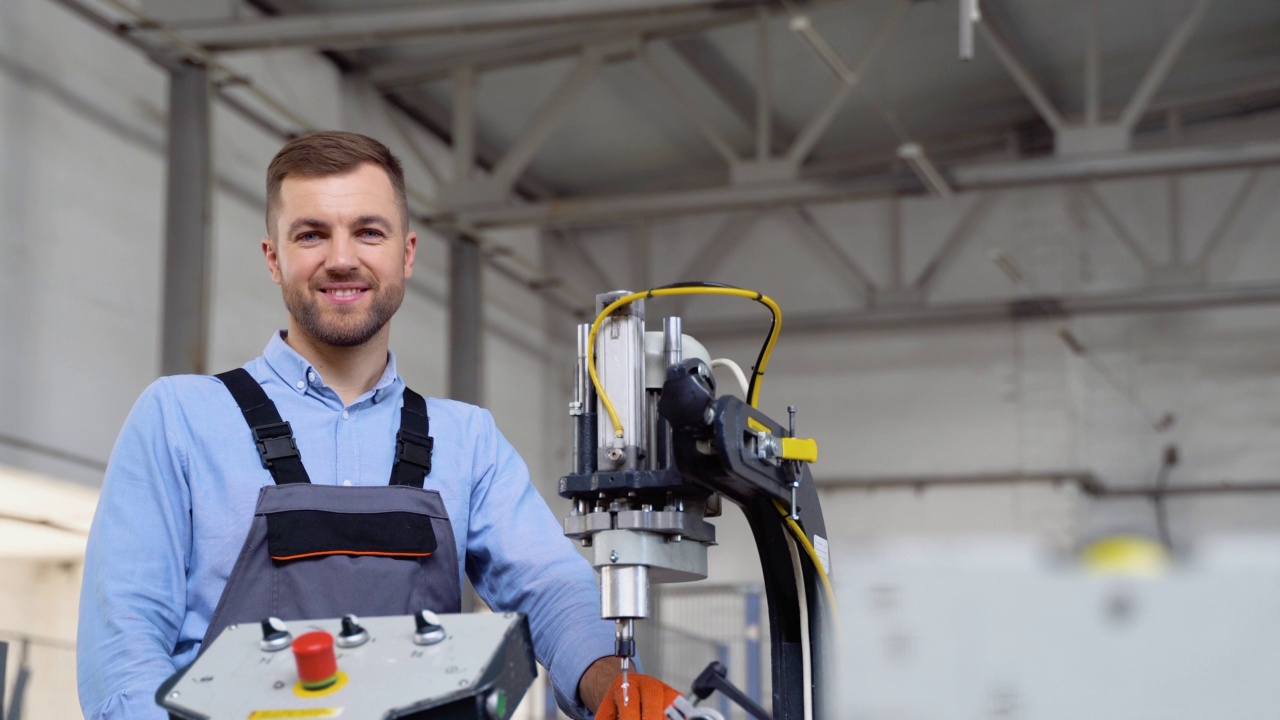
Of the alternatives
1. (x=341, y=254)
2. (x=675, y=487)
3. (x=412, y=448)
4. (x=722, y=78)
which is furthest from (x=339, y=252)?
(x=722, y=78)

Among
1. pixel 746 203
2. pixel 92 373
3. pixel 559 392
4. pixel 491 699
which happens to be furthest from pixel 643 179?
pixel 491 699

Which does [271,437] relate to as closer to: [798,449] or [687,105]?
[798,449]

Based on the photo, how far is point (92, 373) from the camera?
17.3 ft

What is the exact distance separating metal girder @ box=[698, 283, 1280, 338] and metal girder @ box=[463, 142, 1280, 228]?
1860 mm

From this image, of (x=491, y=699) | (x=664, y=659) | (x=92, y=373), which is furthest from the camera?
(x=664, y=659)

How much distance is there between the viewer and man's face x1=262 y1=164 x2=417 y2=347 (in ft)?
4.61

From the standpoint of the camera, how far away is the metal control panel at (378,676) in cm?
91

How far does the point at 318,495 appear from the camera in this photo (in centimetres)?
135

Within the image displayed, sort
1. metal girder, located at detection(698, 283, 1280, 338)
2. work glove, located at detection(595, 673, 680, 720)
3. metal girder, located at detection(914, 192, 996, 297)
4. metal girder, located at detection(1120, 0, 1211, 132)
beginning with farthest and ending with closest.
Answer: metal girder, located at detection(914, 192, 996, 297) → metal girder, located at detection(698, 283, 1280, 338) → metal girder, located at detection(1120, 0, 1211, 132) → work glove, located at detection(595, 673, 680, 720)

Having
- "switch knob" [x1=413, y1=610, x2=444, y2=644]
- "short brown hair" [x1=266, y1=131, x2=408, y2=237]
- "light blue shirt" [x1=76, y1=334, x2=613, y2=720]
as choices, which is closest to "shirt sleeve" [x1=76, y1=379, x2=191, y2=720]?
"light blue shirt" [x1=76, y1=334, x2=613, y2=720]

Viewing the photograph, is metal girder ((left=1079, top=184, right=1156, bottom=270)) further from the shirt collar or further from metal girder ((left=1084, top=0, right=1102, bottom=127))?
the shirt collar

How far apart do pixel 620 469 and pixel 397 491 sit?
265mm

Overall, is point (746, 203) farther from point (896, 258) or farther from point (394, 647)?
point (394, 647)

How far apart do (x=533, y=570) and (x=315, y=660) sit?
59 centimetres
